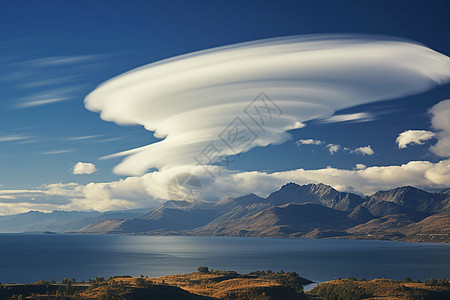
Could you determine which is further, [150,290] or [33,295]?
[150,290]

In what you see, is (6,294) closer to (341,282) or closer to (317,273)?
(341,282)

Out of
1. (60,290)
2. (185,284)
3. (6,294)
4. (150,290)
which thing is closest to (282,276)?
(185,284)

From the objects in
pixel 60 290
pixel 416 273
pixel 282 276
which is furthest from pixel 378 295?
pixel 416 273

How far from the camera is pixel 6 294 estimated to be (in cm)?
8138

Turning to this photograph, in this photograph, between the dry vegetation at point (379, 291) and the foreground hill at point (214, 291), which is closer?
the foreground hill at point (214, 291)

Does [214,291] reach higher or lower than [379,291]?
higher

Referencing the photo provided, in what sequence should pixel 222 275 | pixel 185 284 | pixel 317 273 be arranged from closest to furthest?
pixel 185 284, pixel 222 275, pixel 317 273

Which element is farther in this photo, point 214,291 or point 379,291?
point 379,291

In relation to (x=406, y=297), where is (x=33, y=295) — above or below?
above

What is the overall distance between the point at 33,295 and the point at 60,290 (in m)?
7.75

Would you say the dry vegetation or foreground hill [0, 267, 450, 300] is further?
the dry vegetation

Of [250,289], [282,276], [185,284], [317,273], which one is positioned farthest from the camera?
[317,273]

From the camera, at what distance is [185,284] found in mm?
115812

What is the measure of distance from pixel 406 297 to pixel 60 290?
3099 inches
